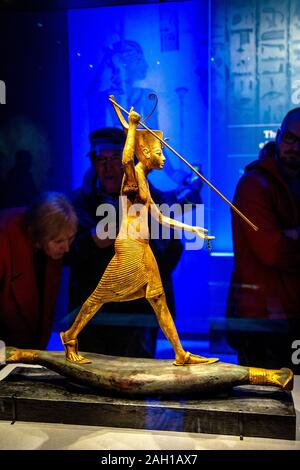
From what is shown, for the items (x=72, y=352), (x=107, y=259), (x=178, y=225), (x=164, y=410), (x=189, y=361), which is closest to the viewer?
(x=164, y=410)

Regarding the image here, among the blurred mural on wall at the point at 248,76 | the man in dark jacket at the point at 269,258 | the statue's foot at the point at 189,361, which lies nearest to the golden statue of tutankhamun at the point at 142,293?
the statue's foot at the point at 189,361

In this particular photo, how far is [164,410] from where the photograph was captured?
2803mm

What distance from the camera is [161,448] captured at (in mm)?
2652

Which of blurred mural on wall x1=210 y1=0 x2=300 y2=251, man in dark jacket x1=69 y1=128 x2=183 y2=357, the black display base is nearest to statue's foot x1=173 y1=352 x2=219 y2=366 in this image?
the black display base

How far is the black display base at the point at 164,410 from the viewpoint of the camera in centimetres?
273

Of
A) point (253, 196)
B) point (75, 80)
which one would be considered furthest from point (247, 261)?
point (75, 80)

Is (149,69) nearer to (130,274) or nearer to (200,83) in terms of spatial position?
(200,83)

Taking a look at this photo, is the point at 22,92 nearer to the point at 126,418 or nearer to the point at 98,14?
the point at 98,14

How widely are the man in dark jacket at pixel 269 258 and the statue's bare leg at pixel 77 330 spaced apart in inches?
54.0

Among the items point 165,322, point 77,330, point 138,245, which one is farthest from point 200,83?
point 77,330

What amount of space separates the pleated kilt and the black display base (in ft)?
2.13

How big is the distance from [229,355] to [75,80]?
2642 mm

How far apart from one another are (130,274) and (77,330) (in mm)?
535

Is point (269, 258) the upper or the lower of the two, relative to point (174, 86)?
lower
